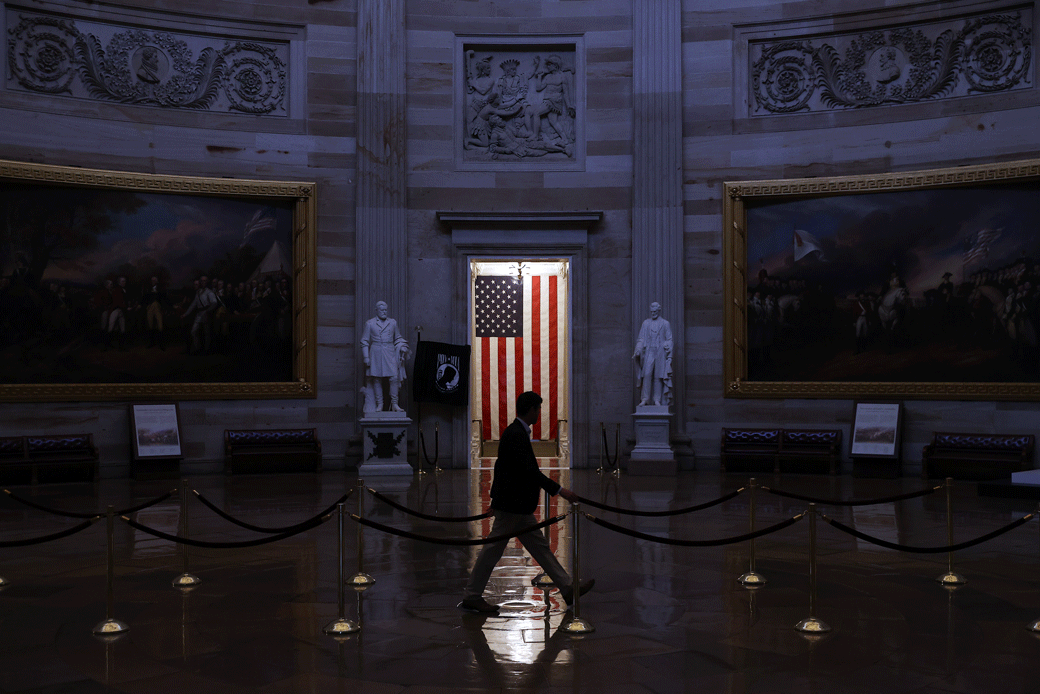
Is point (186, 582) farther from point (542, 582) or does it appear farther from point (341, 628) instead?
point (542, 582)

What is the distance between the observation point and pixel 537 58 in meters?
20.5

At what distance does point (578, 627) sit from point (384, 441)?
11.4 metres

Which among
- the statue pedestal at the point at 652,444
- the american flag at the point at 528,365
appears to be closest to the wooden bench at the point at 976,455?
the statue pedestal at the point at 652,444

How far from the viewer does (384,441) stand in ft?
59.3

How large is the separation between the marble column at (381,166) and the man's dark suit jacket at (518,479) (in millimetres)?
12066

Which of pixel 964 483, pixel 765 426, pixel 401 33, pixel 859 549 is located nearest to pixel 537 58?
pixel 401 33

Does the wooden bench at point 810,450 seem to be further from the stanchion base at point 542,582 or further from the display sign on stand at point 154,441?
the display sign on stand at point 154,441

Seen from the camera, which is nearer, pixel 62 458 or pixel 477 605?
pixel 477 605

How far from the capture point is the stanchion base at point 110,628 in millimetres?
7125

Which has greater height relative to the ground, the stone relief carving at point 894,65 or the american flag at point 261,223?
the stone relief carving at point 894,65

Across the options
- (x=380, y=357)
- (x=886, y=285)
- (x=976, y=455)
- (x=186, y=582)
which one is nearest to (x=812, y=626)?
(x=186, y=582)

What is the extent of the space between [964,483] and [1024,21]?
29.7ft

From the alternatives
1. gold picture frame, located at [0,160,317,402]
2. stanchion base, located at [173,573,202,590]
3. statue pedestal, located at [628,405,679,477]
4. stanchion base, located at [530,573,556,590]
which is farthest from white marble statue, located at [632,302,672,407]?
stanchion base, located at [173,573,202,590]

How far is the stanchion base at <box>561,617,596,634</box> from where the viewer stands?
7074 millimetres
